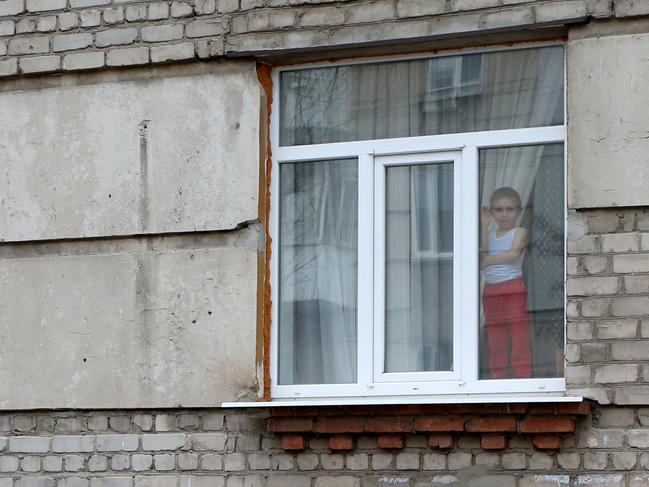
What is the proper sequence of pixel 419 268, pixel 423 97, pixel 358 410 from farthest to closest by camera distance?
1. pixel 423 97
2. pixel 419 268
3. pixel 358 410

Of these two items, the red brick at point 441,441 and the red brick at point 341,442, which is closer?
the red brick at point 441,441

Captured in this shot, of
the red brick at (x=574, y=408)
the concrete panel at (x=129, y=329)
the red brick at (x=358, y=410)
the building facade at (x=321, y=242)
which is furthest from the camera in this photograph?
the concrete panel at (x=129, y=329)

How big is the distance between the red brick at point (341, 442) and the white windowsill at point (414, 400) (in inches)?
6.6

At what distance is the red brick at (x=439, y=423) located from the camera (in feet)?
22.0

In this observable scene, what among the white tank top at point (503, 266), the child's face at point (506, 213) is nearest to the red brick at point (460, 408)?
the white tank top at point (503, 266)

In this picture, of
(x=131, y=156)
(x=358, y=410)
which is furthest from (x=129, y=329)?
(x=358, y=410)

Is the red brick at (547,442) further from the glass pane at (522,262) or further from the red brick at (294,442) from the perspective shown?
the red brick at (294,442)

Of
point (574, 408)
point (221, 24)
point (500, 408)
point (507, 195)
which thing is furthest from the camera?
point (221, 24)

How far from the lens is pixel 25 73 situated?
773cm

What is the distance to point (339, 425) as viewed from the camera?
688 cm

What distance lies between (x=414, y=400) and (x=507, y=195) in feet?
3.45

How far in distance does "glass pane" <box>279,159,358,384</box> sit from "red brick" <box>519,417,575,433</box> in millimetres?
949

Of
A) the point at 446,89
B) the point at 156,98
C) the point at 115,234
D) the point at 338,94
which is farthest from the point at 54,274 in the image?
the point at 446,89

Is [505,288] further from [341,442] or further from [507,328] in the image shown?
[341,442]
